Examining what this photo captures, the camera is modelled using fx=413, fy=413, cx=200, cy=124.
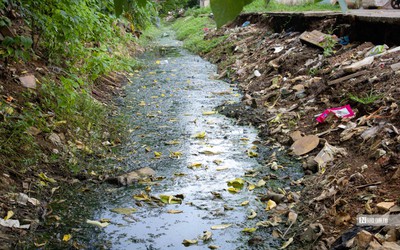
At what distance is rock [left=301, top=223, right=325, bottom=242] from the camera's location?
7.52ft

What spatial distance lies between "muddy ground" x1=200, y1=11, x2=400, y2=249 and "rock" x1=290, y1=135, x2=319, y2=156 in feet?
0.12

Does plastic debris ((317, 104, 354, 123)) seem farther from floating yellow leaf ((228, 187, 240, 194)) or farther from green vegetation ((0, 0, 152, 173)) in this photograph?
green vegetation ((0, 0, 152, 173))

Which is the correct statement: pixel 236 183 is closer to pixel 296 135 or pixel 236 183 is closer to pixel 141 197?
pixel 141 197

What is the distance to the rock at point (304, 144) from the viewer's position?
3400 mm

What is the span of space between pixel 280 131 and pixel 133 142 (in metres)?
1.40

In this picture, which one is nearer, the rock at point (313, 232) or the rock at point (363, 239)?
the rock at point (363, 239)

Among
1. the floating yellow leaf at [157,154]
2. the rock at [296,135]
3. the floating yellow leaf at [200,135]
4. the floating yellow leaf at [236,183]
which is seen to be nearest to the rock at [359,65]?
the rock at [296,135]

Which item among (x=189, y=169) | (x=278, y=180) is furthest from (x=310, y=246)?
(x=189, y=169)

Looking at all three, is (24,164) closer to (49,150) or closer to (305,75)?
(49,150)

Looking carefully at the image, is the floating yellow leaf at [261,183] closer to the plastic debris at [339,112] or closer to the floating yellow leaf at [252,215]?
the floating yellow leaf at [252,215]

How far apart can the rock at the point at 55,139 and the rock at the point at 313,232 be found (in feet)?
6.57

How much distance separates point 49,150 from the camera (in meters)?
3.13

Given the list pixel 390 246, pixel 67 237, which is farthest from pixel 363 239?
pixel 67 237

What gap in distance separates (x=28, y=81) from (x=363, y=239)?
116 inches
